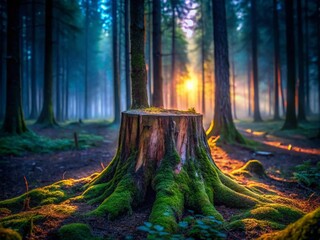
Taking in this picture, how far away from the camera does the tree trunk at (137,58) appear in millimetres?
6816

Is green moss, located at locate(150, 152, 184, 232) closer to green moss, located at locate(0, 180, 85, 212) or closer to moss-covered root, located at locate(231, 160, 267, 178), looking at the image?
green moss, located at locate(0, 180, 85, 212)

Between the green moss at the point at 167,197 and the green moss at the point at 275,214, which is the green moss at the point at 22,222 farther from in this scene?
the green moss at the point at 275,214

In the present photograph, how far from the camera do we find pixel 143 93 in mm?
6891

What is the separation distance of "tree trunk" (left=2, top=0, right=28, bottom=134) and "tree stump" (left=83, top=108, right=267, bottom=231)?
8873 mm

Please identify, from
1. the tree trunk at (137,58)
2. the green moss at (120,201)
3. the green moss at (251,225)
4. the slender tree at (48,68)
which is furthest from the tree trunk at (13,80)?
the green moss at (251,225)

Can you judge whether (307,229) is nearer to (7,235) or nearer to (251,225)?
(251,225)

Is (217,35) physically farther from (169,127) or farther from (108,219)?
(108,219)

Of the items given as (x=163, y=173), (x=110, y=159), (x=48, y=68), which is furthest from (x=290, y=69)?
(x=48, y=68)

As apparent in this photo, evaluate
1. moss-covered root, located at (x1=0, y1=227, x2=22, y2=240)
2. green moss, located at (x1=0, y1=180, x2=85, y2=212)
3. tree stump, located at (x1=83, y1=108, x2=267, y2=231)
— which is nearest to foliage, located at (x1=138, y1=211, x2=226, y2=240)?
tree stump, located at (x1=83, y1=108, x2=267, y2=231)

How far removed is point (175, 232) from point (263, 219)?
4.63 feet

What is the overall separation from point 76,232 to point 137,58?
506 cm

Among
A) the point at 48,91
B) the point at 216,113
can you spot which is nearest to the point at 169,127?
the point at 216,113

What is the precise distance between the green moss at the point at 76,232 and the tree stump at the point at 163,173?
59 cm

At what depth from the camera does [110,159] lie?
30.7 feet
